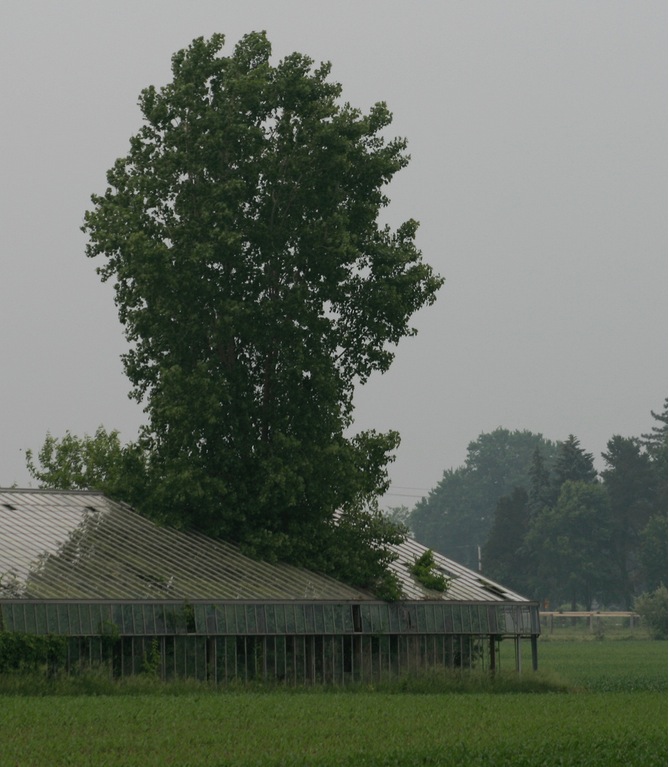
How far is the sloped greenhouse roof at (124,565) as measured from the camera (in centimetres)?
5644

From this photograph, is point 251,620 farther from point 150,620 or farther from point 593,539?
point 593,539

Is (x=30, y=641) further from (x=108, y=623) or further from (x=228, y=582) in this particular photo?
(x=228, y=582)

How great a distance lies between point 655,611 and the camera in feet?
479

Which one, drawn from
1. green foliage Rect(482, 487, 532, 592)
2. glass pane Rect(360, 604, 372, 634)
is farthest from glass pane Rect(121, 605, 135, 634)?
green foliage Rect(482, 487, 532, 592)

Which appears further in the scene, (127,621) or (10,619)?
(127,621)

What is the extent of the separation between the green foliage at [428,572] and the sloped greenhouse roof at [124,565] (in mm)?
302

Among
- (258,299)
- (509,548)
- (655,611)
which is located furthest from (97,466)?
(509,548)

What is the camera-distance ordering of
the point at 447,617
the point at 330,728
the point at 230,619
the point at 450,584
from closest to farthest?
the point at 330,728, the point at 230,619, the point at 447,617, the point at 450,584

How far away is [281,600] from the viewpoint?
59312mm

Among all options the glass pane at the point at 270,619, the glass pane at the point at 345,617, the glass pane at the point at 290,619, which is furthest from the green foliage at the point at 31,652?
the glass pane at the point at 345,617

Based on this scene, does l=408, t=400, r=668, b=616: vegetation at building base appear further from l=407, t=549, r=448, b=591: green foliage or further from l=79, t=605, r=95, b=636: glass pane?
l=79, t=605, r=95, b=636: glass pane

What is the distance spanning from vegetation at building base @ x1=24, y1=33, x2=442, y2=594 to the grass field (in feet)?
33.7

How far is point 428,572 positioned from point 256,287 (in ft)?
46.0

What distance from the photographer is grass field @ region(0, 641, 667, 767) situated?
36.8 metres
